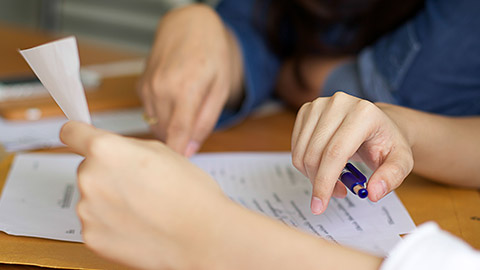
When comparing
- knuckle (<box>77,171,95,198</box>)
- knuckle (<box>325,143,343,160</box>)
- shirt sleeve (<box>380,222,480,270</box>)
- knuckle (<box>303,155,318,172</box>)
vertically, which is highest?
knuckle (<box>77,171,95,198</box>)

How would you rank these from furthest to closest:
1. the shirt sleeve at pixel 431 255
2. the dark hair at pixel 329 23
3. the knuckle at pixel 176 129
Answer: the dark hair at pixel 329 23
the knuckle at pixel 176 129
the shirt sleeve at pixel 431 255

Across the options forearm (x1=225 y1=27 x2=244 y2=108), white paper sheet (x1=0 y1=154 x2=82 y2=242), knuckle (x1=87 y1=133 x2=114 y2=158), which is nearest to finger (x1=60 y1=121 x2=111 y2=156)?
knuckle (x1=87 y1=133 x2=114 y2=158)

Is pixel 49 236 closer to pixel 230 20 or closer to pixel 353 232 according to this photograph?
pixel 353 232

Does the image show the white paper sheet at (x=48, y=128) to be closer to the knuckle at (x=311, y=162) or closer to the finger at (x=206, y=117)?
the finger at (x=206, y=117)

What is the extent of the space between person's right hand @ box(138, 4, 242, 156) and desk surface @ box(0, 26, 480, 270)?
0.08 metres

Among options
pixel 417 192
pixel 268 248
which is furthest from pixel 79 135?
pixel 417 192

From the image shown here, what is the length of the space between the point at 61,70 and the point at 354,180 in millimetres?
242

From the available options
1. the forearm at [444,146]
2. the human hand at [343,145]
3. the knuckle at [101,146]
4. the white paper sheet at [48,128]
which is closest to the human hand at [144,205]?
the knuckle at [101,146]

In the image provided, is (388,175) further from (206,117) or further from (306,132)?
(206,117)

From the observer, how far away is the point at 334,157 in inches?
15.0

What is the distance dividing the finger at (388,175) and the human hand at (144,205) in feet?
0.40

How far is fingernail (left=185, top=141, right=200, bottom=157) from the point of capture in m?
0.64

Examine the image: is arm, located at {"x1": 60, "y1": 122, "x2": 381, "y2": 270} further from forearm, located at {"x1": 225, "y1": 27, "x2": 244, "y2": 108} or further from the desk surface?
forearm, located at {"x1": 225, "y1": 27, "x2": 244, "y2": 108}

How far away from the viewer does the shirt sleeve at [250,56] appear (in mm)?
820
